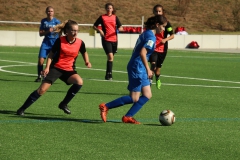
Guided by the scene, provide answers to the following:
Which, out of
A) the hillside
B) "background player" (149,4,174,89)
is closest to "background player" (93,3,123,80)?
"background player" (149,4,174,89)

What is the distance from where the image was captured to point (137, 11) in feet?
196

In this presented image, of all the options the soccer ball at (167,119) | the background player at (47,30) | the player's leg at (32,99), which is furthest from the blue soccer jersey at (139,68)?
the background player at (47,30)

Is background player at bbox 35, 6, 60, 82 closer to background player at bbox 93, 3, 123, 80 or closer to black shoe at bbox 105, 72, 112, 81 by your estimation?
background player at bbox 93, 3, 123, 80

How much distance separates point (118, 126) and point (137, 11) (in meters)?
50.1

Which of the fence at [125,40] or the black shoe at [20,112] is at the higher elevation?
the black shoe at [20,112]

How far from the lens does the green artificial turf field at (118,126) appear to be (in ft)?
26.3

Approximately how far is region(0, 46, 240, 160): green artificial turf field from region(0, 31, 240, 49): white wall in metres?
22.4

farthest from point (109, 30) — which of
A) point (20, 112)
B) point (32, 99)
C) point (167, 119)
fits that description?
point (167, 119)

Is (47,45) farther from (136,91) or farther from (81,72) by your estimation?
(136,91)

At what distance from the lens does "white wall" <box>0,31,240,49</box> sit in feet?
131

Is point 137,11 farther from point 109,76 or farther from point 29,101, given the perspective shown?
point 29,101

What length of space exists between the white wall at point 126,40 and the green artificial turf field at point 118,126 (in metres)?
22.4

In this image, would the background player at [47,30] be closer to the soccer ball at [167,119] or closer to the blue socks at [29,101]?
the blue socks at [29,101]

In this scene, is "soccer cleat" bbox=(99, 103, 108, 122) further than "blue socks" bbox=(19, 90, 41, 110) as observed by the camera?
No
